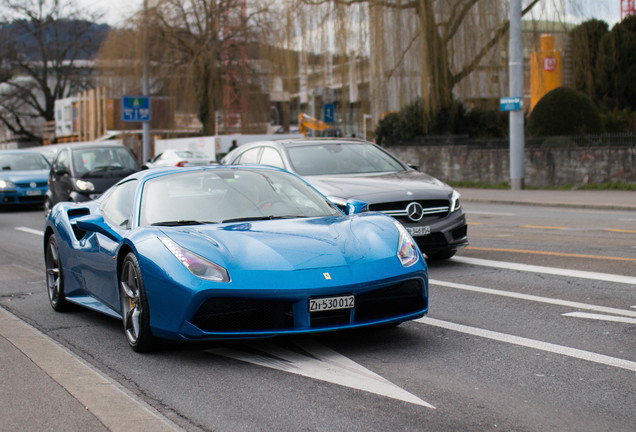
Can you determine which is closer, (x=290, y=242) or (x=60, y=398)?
(x=60, y=398)

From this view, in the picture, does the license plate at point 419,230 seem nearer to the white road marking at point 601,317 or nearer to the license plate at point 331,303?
the white road marking at point 601,317

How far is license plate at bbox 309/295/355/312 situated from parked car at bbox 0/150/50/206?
1953cm

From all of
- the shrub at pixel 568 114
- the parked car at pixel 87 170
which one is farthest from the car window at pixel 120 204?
the shrub at pixel 568 114

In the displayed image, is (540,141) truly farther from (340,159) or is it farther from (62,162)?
(340,159)

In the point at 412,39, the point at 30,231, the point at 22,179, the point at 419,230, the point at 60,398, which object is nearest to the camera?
the point at 60,398

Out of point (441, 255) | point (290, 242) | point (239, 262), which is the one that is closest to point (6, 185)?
point (441, 255)

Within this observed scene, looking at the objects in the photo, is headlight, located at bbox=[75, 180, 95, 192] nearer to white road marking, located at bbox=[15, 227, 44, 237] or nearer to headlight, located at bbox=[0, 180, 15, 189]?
white road marking, located at bbox=[15, 227, 44, 237]

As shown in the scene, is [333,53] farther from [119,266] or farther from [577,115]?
[119,266]

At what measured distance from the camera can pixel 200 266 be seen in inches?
224

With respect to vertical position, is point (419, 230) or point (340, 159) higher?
point (340, 159)

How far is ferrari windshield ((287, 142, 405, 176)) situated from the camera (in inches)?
460

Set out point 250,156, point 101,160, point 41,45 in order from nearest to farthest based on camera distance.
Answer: point 250,156 → point 101,160 → point 41,45

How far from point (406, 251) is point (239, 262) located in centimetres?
121

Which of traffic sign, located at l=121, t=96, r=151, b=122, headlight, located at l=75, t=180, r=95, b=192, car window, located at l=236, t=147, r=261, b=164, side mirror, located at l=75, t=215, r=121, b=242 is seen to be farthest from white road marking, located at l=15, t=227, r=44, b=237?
traffic sign, located at l=121, t=96, r=151, b=122
